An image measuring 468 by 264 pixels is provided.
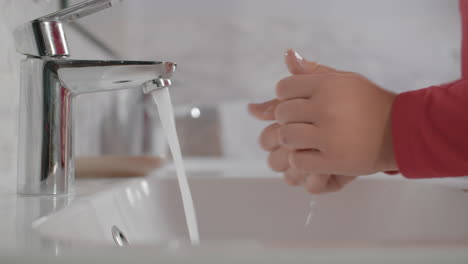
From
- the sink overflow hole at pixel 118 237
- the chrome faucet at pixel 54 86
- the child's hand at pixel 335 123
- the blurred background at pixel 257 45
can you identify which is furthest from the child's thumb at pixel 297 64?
the blurred background at pixel 257 45

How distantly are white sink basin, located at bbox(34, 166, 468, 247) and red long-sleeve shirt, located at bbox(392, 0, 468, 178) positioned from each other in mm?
123

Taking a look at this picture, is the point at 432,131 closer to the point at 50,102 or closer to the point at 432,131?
the point at 432,131

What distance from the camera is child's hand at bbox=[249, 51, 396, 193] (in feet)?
1.34

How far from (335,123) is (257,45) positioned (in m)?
1.01

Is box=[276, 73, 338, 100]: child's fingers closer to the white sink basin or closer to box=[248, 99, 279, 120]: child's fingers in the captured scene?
box=[248, 99, 279, 120]: child's fingers

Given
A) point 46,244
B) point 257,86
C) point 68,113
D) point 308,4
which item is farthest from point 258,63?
point 46,244

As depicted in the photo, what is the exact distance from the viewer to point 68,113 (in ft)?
1.54

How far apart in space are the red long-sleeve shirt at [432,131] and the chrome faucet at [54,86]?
8.7 inches

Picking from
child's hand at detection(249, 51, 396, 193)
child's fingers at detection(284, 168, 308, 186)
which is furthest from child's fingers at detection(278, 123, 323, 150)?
child's fingers at detection(284, 168, 308, 186)

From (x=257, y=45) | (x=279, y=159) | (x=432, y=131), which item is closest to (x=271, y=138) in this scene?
(x=279, y=159)

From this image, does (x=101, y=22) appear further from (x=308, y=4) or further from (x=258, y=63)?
(x=308, y=4)

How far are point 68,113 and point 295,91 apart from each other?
232 mm

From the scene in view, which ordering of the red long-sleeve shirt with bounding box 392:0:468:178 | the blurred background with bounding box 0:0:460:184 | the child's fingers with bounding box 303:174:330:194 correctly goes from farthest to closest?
the blurred background with bounding box 0:0:460:184 → the child's fingers with bounding box 303:174:330:194 → the red long-sleeve shirt with bounding box 392:0:468:178

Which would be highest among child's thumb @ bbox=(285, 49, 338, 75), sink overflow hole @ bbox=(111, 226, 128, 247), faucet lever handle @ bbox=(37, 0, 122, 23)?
faucet lever handle @ bbox=(37, 0, 122, 23)
